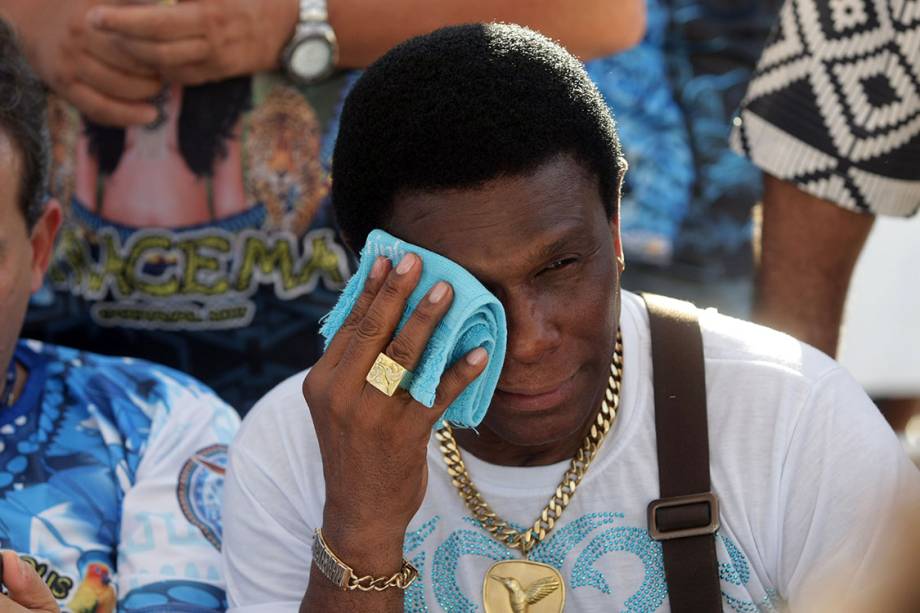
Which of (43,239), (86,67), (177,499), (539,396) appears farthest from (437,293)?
(86,67)

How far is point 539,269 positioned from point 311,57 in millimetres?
1222

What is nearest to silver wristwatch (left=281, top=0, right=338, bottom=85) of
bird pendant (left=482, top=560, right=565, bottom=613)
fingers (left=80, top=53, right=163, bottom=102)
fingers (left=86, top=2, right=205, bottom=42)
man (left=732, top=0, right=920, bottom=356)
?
fingers (left=86, top=2, right=205, bottom=42)

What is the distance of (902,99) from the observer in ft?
10.5

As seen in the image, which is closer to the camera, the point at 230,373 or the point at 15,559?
the point at 15,559

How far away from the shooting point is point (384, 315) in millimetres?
2154

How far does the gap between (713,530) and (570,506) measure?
10.3 inches

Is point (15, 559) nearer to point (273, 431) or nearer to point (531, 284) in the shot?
point (273, 431)

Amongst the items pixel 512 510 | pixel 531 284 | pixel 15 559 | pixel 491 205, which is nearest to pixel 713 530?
pixel 512 510

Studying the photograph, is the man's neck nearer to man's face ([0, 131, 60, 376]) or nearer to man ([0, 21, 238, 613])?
man ([0, 21, 238, 613])

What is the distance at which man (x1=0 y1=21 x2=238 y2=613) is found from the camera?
9.34 ft

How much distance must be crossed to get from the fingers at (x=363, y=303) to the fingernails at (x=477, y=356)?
0.59ft

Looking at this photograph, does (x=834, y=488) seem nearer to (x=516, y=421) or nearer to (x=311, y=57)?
(x=516, y=421)

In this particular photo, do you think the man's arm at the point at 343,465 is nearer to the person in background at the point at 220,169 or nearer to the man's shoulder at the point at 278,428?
the man's shoulder at the point at 278,428

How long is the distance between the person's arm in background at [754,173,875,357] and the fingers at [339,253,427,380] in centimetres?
153
